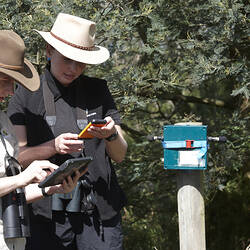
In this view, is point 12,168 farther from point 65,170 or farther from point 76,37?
point 76,37

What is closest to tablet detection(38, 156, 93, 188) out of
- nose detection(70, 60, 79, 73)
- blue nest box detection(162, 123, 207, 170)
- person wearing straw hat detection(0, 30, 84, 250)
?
person wearing straw hat detection(0, 30, 84, 250)

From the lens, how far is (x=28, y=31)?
14.2ft

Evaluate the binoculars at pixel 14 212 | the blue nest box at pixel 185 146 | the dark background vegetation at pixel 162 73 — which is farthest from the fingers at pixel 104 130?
the dark background vegetation at pixel 162 73

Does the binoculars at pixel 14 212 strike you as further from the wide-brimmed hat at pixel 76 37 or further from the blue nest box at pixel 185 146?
the blue nest box at pixel 185 146

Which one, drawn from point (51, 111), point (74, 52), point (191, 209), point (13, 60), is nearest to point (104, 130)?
point (51, 111)

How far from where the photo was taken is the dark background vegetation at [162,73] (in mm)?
4340

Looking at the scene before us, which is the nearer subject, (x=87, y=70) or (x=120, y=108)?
(x=120, y=108)

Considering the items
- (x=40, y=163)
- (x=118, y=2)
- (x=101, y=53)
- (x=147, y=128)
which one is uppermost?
(x=118, y=2)

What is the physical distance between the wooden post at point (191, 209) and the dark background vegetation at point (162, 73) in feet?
2.28

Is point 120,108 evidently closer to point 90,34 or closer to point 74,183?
point 90,34

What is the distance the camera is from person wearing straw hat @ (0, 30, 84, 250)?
8.51ft

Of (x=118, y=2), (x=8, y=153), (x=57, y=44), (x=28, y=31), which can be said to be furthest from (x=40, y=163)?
(x=118, y=2)

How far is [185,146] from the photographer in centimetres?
366

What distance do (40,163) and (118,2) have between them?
2.29 metres
